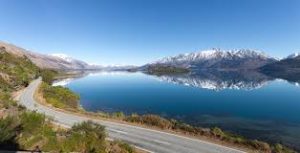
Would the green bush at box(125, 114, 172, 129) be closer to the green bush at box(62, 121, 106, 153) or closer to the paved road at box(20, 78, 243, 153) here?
the paved road at box(20, 78, 243, 153)

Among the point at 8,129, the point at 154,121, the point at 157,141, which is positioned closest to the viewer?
the point at 8,129

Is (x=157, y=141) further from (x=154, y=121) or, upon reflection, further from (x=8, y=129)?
(x=8, y=129)

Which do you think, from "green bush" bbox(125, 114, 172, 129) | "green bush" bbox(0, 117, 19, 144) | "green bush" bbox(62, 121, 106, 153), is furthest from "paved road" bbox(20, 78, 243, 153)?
"green bush" bbox(0, 117, 19, 144)

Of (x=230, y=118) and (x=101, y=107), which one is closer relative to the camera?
(x=230, y=118)

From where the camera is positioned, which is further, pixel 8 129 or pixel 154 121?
pixel 154 121

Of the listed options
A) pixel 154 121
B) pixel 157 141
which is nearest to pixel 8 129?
pixel 157 141

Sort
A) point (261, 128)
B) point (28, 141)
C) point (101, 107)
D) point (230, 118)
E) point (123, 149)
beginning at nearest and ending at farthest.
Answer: point (28, 141) < point (123, 149) < point (261, 128) < point (230, 118) < point (101, 107)

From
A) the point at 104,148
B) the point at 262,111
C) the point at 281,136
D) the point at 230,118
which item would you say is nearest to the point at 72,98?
the point at 230,118

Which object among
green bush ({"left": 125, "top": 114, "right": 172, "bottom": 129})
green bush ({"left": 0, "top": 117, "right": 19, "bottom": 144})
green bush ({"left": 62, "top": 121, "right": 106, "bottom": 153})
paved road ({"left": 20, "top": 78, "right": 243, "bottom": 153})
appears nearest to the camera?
green bush ({"left": 0, "top": 117, "right": 19, "bottom": 144})

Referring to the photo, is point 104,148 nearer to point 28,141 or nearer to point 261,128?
point 28,141

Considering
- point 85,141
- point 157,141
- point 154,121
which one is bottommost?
point 157,141

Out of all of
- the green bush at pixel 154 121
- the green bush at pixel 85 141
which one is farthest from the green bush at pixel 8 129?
the green bush at pixel 154 121
